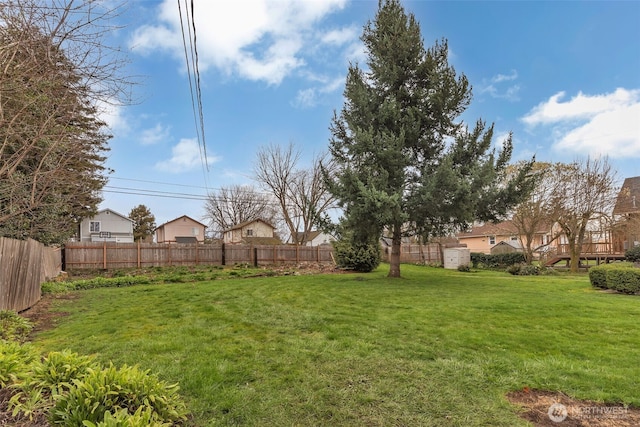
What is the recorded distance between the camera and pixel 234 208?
43656 mm

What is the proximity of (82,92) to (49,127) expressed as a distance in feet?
2.44

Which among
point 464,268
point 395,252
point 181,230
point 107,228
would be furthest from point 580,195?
point 107,228

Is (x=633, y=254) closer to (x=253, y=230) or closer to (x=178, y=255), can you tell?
(x=178, y=255)

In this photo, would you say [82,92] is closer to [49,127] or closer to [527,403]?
[49,127]

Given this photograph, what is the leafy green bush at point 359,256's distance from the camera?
1647cm

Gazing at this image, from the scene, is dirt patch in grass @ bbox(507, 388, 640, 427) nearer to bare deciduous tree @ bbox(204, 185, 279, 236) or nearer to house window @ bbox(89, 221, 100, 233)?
house window @ bbox(89, 221, 100, 233)

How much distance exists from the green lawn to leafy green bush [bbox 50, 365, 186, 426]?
0.86 feet

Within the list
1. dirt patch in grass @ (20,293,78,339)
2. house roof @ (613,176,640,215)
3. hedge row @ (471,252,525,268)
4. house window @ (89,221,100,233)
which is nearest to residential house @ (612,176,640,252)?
house roof @ (613,176,640,215)

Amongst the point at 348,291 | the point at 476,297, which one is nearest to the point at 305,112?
the point at 348,291

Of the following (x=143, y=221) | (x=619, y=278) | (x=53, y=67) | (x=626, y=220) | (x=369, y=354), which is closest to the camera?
(x=369, y=354)

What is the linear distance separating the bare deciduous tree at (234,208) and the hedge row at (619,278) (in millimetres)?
32866

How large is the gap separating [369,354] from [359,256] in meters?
12.6

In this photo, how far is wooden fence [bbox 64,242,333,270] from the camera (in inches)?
663

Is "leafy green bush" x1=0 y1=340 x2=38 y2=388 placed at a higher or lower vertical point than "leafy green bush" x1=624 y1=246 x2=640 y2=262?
higher
